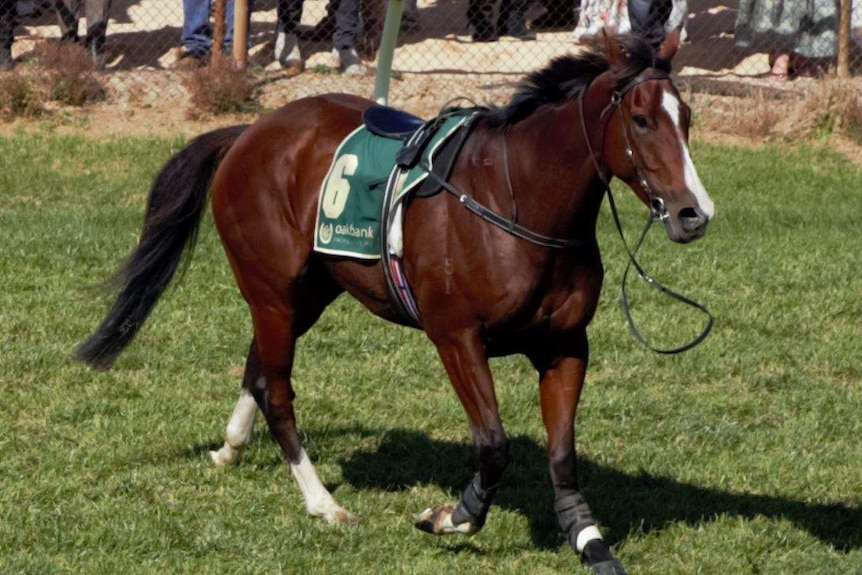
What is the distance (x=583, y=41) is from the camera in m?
5.63

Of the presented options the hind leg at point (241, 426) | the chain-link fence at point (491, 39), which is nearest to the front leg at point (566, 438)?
the hind leg at point (241, 426)

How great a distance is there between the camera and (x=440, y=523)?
566cm

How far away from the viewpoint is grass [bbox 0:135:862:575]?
18.9 ft

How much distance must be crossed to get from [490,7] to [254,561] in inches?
452

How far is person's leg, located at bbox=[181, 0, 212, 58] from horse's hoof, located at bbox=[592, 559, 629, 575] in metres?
10.2

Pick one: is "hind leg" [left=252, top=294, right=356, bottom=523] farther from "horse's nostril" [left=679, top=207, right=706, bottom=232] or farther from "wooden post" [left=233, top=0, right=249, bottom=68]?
"wooden post" [left=233, top=0, right=249, bottom=68]

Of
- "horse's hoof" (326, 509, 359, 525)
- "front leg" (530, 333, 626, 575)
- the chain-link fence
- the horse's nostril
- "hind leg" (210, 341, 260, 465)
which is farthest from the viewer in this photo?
the chain-link fence

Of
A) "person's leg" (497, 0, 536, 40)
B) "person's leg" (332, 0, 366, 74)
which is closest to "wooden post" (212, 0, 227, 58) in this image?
"person's leg" (332, 0, 366, 74)

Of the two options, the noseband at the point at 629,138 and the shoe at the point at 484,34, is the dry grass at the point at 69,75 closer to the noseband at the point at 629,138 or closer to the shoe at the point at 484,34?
the shoe at the point at 484,34

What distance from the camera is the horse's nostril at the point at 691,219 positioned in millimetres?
4883

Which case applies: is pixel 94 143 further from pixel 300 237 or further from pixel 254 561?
pixel 254 561

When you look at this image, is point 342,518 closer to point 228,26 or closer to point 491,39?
point 228,26

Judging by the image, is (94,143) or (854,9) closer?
(94,143)

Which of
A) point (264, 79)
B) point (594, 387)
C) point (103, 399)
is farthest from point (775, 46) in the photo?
point (103, 399)
